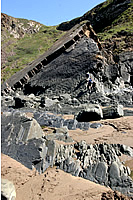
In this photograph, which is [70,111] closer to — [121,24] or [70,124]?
[70,124]

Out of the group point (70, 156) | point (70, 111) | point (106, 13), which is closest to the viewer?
point (70, 156)

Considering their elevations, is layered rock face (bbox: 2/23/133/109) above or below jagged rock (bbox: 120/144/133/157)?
above

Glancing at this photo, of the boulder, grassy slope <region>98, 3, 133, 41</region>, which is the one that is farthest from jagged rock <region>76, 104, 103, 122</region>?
grassy slope <region>98, 3, 133, 41</region>

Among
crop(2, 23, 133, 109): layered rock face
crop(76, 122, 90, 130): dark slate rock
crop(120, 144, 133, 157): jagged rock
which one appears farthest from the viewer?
crop(2, 23, 133, 109): layered rock face

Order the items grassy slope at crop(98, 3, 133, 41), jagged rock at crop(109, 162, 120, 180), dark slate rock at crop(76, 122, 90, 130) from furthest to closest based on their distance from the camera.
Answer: grassy slope at crop(98, 3, 133, 41) < dark slate rock at crop(76, 122, 90, 130) < jagged rock at crop(109, 162, 120, 180)

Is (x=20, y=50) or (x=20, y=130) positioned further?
(x=20, y=50)

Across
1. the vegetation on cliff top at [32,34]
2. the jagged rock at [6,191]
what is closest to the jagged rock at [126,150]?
the jagged rock at [6,191]

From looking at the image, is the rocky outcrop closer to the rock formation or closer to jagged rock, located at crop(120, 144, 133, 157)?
the rock formation

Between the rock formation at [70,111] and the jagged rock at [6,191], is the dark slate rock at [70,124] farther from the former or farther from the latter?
the jagged rock at [6,191]

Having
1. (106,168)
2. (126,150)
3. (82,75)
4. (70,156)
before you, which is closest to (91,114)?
(126,150)

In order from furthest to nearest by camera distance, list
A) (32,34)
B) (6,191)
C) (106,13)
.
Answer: (32,34), (106,13), (6,191)

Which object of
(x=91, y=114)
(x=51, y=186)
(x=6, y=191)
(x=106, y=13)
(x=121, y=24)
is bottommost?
(x=51, y=186)

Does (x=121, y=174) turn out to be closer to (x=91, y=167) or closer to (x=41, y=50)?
(x=91, y=167)

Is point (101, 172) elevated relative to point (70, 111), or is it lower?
lower
